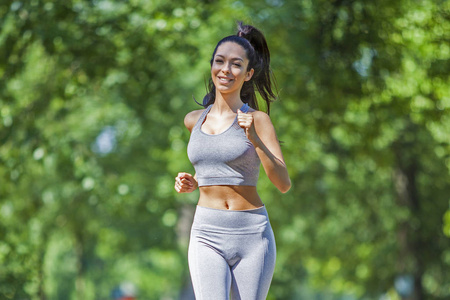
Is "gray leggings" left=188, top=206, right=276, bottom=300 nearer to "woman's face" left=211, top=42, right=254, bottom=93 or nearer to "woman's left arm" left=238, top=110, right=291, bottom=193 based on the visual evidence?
"woman's left arm" left=238, top=110, right=291, bottom=193

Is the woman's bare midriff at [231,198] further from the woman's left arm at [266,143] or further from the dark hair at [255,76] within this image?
the dark hair at [255,76]

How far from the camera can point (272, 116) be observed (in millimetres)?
12945

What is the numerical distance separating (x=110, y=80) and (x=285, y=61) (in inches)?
107

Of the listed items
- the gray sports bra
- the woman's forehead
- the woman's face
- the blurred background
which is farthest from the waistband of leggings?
the blurred background

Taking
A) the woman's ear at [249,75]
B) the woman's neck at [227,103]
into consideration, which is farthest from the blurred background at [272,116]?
the woman's neck at [227,103]

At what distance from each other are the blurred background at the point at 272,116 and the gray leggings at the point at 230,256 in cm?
255

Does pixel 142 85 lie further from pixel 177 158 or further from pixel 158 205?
pixel 158 205

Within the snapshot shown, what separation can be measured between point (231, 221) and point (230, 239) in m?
0.08

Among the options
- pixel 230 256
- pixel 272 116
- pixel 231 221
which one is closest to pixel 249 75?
pixel 231 221

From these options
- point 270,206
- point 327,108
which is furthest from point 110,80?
point 270,206

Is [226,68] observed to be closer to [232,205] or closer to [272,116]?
[232,205]

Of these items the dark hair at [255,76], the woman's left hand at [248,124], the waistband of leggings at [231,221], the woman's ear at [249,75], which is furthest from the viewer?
the dark hair at [255,76]

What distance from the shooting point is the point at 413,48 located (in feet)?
37.8

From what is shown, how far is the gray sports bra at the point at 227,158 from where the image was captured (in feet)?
12.1
